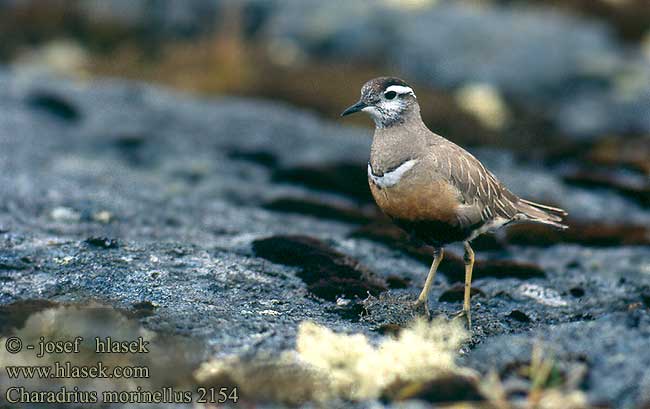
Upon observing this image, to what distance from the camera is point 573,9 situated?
72.4ft

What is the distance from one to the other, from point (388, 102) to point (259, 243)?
2184 millimetres

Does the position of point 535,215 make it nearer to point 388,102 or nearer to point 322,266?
point 388,102

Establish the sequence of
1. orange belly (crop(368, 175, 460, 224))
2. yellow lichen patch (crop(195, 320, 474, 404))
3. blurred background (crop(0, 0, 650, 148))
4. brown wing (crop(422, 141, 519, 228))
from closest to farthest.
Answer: yellow lichen patch (crop(195, 320, 474, 404))
orange belly (crop(368, 175, 460, 224))
brown wing (crop(422, 141, 519, 228))
blurred background (crop(0, 0, 650, 148))

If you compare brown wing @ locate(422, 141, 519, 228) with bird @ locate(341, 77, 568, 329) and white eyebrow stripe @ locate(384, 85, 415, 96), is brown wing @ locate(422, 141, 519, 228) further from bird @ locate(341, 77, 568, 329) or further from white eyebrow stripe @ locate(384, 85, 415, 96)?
white eyebrow stripe @ locate(384, 85, 415, 96)

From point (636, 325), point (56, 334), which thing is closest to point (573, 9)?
point (636, 325)

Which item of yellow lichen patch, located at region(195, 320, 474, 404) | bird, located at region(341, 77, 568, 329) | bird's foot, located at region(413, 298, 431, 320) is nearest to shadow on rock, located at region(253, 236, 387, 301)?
bird's foot, located at region(413, 298, 431, 320)

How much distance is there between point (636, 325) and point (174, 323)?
362 cm

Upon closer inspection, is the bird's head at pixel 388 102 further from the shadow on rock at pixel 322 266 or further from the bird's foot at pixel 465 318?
the bird's foot at pixel 465 318

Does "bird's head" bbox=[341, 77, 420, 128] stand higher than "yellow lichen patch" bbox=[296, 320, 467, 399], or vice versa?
"bird's head" bbox=[341, 77, 420, 128]

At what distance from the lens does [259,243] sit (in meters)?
8.13

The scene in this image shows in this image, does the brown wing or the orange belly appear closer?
the orange belly

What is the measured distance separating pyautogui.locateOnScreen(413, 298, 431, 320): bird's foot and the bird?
0.01 meters

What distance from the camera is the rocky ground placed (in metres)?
5.78

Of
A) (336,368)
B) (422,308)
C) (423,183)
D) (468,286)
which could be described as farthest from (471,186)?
(336,368)
